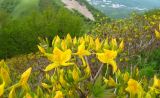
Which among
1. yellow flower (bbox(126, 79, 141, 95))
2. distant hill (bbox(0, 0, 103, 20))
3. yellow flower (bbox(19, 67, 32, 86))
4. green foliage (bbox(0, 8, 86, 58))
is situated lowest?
distant hill (bbox(0, 0, 103, 20))

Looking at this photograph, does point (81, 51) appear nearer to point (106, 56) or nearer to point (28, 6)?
point (106, 56)

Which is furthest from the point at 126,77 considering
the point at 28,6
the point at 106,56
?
the point at 28,6

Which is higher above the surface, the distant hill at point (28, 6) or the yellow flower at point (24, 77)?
the yellow flower at point (24, 77)

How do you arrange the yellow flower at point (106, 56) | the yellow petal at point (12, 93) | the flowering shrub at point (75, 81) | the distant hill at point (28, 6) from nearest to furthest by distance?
the yellow petal at point (12, 93), the flowering shrub at point (75, 81), the yellow flower at point (106, 56), the distant hill at point (28, 6)

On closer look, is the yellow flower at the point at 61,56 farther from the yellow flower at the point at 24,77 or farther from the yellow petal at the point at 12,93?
the yellow petal at the point at 12,93

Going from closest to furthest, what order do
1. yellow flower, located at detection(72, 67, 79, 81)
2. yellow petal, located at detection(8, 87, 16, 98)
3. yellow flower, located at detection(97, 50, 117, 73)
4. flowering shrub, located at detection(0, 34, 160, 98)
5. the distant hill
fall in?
yellow petal, located at detection(8, 87, 16, 98) → flowering shrub, located at detection(0, 34, 160, 98) → yellow flower, located at detection(72, 67, 79, 81) → yellow flower, located at detection(97, 50, 117, 73) → the distant hill

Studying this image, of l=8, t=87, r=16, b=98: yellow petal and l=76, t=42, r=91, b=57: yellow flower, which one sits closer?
l=8, t=87, r=16, b=98: yellow petal

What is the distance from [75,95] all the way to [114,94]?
0.23 m

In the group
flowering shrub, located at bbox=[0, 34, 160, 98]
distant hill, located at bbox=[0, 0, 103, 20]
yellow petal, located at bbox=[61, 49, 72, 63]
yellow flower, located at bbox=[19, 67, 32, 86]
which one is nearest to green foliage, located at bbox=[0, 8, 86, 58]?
distant hill, located at bbox=[0, 0, 103, 20]

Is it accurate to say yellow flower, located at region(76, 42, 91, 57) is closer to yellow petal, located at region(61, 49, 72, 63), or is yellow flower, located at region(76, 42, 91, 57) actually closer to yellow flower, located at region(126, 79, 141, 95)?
yellow petal, located at region(61, 49, 72, 63)

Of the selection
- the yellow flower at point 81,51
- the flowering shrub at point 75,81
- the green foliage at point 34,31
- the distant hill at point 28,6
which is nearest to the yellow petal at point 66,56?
the flowering shrub at point 75,81

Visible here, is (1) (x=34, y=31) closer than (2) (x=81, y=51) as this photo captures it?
No

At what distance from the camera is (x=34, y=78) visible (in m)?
8.42

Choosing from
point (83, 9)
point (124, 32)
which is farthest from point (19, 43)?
point (83, 9)
